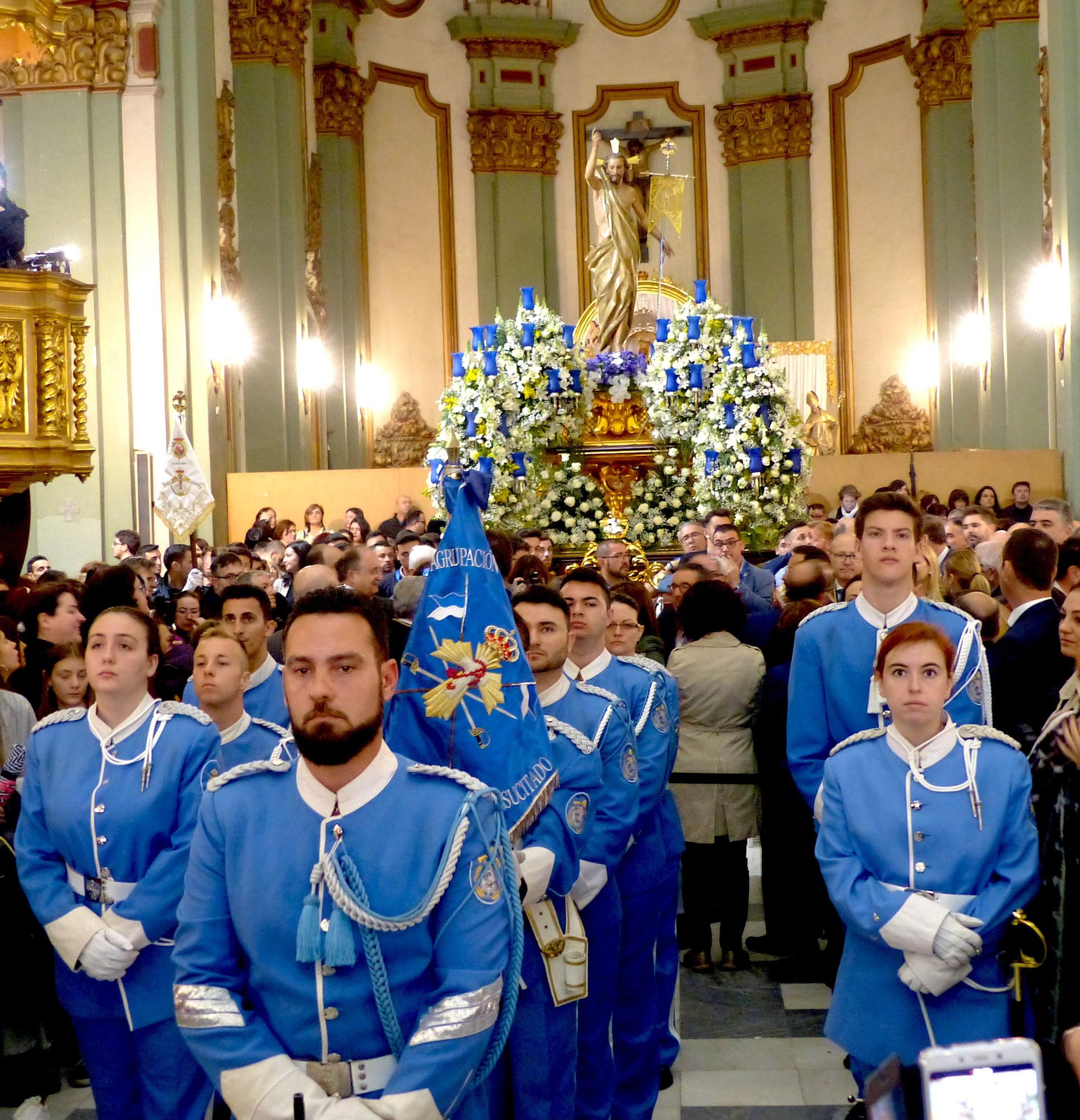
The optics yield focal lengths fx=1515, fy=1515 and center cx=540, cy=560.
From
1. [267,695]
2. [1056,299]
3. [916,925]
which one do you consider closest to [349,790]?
[916,925]

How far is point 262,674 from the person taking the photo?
5.20 meters

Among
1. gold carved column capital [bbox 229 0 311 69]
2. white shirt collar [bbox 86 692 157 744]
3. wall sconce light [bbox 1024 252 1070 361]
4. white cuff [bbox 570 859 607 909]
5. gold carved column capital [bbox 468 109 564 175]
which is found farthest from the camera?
gold carved column capital [bbox 468 109 564 175]

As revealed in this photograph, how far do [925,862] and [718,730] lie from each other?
281cm

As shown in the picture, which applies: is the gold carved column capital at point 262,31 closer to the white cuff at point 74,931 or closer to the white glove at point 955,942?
the white cuff at point 74,931

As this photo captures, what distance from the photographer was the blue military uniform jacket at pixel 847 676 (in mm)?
4570

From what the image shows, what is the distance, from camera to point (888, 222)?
77.2 feet

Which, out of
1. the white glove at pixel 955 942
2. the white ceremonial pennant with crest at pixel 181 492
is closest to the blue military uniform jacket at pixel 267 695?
the white glove at pixel 955 942

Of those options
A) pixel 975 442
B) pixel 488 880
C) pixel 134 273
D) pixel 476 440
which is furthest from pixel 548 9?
pixel 488 880

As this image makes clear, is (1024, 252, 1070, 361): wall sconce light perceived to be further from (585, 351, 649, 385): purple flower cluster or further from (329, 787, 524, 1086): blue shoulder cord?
(329, 787, 524, 1086): blue shoulder cord

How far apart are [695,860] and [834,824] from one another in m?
2.86

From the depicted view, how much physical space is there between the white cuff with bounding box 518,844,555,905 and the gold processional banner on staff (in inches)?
581

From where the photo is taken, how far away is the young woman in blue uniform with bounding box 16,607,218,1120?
3.83 meters

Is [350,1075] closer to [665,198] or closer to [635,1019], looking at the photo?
[635,1019]

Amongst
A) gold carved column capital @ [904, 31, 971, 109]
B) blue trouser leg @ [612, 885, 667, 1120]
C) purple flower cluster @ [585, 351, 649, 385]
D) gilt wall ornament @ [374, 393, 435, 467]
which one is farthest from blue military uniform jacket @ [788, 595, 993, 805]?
gold carved column capital @ [904, 31, 971, 109]
